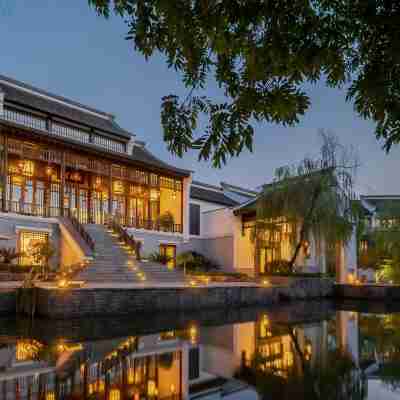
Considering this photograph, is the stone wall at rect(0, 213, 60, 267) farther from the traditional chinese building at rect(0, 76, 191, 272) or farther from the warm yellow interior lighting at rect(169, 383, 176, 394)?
the warm yellow interior lighting at rect(169, 383, 176, 394)

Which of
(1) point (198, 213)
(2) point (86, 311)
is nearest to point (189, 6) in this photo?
(2) point (86, 311)

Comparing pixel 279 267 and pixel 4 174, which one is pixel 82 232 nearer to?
pixel 4 174

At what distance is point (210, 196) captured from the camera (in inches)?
1147

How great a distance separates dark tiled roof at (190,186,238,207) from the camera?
1093 inches

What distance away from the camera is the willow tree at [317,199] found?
18328mm

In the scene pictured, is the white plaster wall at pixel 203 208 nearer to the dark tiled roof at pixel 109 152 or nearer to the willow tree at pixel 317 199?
the dark tiled roof at pixel 109 152

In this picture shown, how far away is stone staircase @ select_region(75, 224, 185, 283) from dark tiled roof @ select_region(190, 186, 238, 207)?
32.2 ft

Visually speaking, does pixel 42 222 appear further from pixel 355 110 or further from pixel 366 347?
pixel 355 110

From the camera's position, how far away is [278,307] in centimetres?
1487

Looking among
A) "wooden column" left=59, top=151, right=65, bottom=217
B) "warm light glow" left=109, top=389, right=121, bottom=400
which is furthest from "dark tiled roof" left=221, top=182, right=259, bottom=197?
"warm light glow" left=109, top=389, right=121, bottom=400

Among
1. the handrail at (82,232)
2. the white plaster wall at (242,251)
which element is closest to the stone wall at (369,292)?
the white plaster wall at (242,251)

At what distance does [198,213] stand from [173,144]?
23.9 metres

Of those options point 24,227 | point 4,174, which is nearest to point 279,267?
point 24,227

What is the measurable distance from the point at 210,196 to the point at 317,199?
11.4 meters
